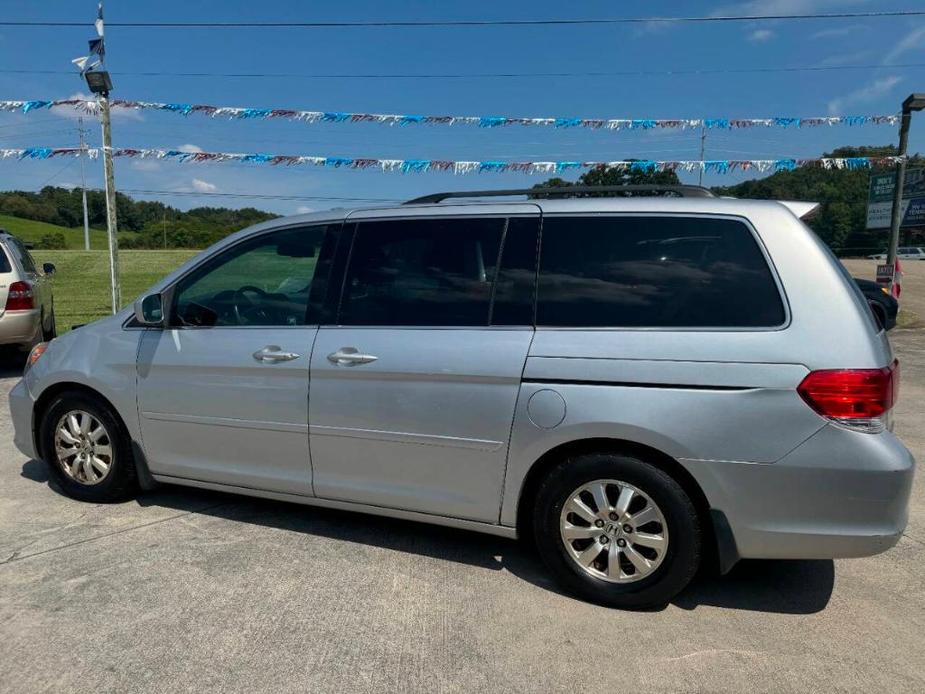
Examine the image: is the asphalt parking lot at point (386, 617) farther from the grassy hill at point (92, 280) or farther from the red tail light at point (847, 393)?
the grassy hill at point (92, 280)

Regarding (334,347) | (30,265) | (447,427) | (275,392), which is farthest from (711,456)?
(30,265)

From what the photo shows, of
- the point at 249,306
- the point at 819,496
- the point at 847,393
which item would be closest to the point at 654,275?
the point at 847,393

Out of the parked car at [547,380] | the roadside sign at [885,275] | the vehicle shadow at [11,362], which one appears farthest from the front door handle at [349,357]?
→ the roadside sign at [885,275]

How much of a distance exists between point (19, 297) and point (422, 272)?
670 cm

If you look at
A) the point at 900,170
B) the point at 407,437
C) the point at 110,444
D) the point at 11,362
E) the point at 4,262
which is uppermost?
the point at 900,170

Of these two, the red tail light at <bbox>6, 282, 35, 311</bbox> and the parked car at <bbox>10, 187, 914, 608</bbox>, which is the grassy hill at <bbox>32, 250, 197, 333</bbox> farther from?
the parked car at <bbox>10, 187, 914, 608</bbox>

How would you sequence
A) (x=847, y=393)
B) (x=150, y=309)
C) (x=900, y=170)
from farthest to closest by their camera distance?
(x=900, y=170)
(x=150, y=309)
(x=847, y=393)

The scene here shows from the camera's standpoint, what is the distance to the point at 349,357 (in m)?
3.45

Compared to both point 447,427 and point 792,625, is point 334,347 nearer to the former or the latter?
point 447,427

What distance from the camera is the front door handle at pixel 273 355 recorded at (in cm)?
360

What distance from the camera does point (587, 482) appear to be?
10.0 ft

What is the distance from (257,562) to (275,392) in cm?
87

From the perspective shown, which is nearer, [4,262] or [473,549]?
[473,549]

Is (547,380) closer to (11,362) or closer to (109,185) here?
(11,362)
